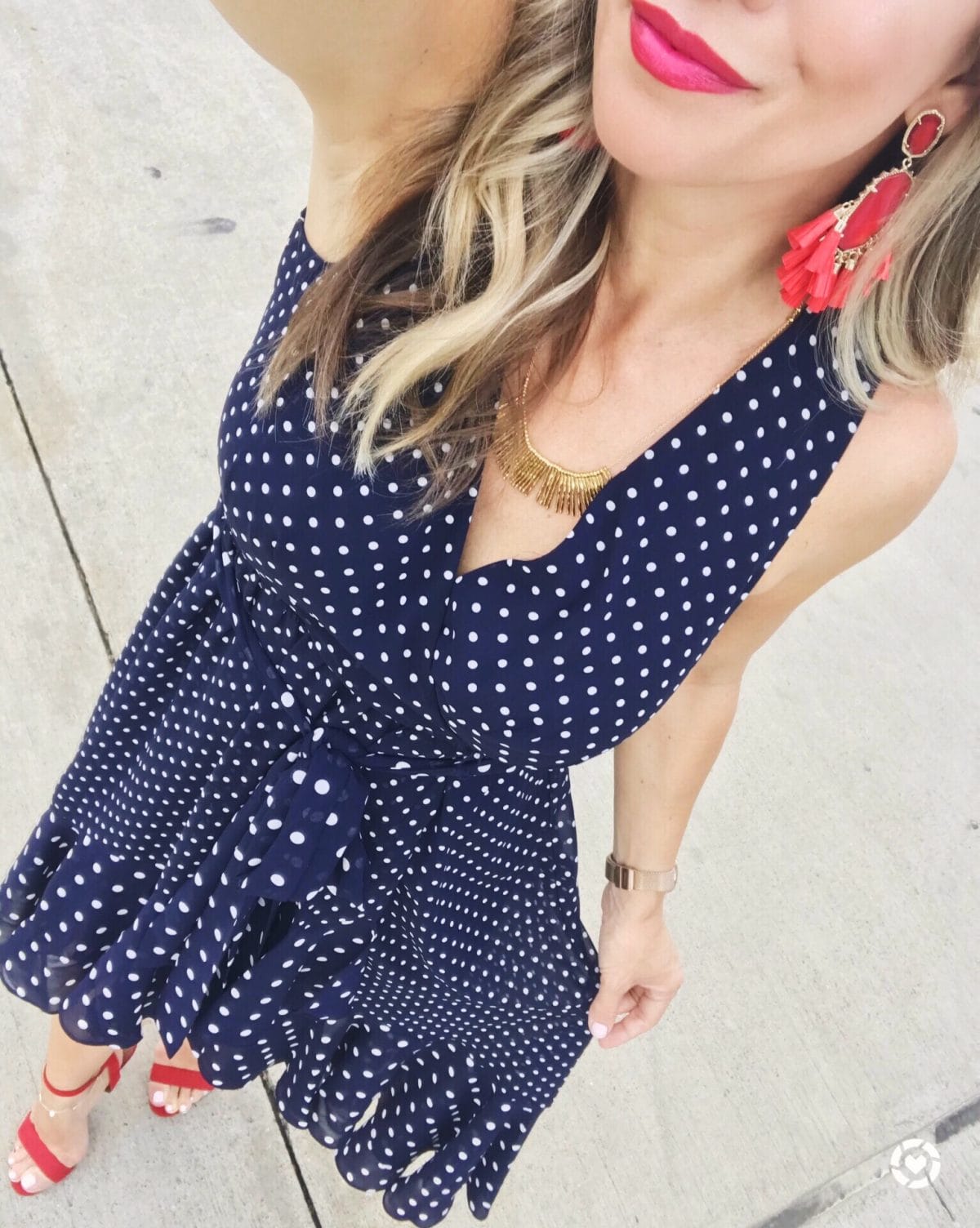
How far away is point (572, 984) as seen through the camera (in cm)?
150

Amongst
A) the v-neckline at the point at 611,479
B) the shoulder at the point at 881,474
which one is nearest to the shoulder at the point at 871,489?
the shoulder at the point at 881,474

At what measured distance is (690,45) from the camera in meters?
0.87

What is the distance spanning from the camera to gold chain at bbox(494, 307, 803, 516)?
1184 mm

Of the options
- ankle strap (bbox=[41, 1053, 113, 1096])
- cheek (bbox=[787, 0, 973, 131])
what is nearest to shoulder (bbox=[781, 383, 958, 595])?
cheek (bbox=[787, 0, 973, 131])

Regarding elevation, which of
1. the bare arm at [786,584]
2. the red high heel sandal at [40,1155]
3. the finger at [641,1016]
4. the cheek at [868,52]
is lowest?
the red high heel sandal at [40,1155]

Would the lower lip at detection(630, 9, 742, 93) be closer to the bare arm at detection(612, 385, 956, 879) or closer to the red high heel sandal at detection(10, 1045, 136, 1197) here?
the bare arm at detection(612, 385, 956, 879)

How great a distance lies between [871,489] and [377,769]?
2.12 feet

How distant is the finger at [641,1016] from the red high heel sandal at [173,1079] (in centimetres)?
81

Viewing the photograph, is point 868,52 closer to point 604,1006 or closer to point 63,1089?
point 604,1006

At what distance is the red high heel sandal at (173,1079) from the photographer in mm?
1950

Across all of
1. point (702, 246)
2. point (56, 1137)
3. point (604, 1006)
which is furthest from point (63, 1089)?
point (702, 246)

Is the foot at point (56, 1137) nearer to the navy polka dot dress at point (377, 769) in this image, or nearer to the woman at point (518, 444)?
the navy polka dot dress at point (377, 769)

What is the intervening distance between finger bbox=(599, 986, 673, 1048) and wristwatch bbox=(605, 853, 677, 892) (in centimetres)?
16

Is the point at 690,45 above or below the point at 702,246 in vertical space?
above
